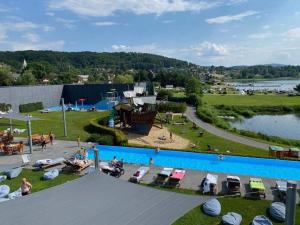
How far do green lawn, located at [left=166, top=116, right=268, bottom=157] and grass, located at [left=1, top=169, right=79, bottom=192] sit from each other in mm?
10526

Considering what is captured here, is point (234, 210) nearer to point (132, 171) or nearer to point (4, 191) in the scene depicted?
point (132, 171)

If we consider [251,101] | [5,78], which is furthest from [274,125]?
[5,78]

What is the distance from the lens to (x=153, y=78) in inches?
4444

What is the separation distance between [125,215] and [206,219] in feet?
18.2

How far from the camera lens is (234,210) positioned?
1300 centimetres

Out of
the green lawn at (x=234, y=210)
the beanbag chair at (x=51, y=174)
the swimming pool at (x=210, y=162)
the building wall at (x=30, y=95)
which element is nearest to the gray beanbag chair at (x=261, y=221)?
the green lawn at (x=234, y=210)

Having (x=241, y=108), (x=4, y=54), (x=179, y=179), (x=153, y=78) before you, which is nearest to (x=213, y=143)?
(x=179, y=179)

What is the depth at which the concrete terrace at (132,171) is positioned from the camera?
15337 mm

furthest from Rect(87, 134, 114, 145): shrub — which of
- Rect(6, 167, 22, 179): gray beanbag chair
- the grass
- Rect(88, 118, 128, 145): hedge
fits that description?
Rect(6, 167, 22, 179): gray beanbag chair

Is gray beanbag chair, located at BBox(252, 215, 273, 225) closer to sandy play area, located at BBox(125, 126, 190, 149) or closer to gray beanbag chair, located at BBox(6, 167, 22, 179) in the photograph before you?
gray beanbag chair, located at BBox(6, 167, 22, 179)

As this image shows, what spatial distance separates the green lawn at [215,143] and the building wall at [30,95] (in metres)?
24.9

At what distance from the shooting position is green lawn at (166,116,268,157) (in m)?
22.9

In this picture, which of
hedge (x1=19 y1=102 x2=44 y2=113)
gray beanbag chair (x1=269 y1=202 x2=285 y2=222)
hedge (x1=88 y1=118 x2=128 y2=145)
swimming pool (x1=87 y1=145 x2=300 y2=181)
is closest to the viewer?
gray beanbag chair (x1=269 y1=202 x2=285 y2=222)

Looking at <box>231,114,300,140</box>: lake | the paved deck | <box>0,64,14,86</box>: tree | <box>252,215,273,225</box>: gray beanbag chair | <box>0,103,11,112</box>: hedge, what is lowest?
<box>231,114,300,140</box>: lake
